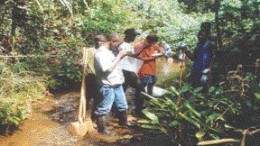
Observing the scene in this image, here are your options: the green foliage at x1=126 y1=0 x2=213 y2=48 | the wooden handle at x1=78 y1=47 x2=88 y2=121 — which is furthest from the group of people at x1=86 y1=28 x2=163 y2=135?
the green foliage at x1=126 y1=0 x2=213 y2=48

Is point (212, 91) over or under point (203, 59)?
under

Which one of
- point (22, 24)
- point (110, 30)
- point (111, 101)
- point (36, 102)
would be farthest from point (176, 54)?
point (111, 101)

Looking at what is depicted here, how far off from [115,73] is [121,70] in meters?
0.68

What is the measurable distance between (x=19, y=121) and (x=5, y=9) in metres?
3.74

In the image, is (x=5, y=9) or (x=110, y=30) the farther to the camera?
(x=110, y=30)

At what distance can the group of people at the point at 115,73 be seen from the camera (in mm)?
6988

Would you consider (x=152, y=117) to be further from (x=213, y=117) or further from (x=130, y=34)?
(x=130, y=34)

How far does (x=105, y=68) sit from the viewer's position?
6.85 m

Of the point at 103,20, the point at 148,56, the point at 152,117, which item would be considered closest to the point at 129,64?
the point at 148,56

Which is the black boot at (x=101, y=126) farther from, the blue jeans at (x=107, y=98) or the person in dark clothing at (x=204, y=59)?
the person in dark clothing at (x=204, y=59)

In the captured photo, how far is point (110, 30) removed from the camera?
13969 millimetres

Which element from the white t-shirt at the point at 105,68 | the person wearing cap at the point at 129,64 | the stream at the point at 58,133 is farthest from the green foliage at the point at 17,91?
the person wearing cap at the point at 129,64

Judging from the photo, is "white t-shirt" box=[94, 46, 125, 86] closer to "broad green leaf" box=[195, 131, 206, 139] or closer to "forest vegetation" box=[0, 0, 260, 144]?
"forest vegetation" box=[0, 0, 260, 144]

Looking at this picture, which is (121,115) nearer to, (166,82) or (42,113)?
(42,113)
